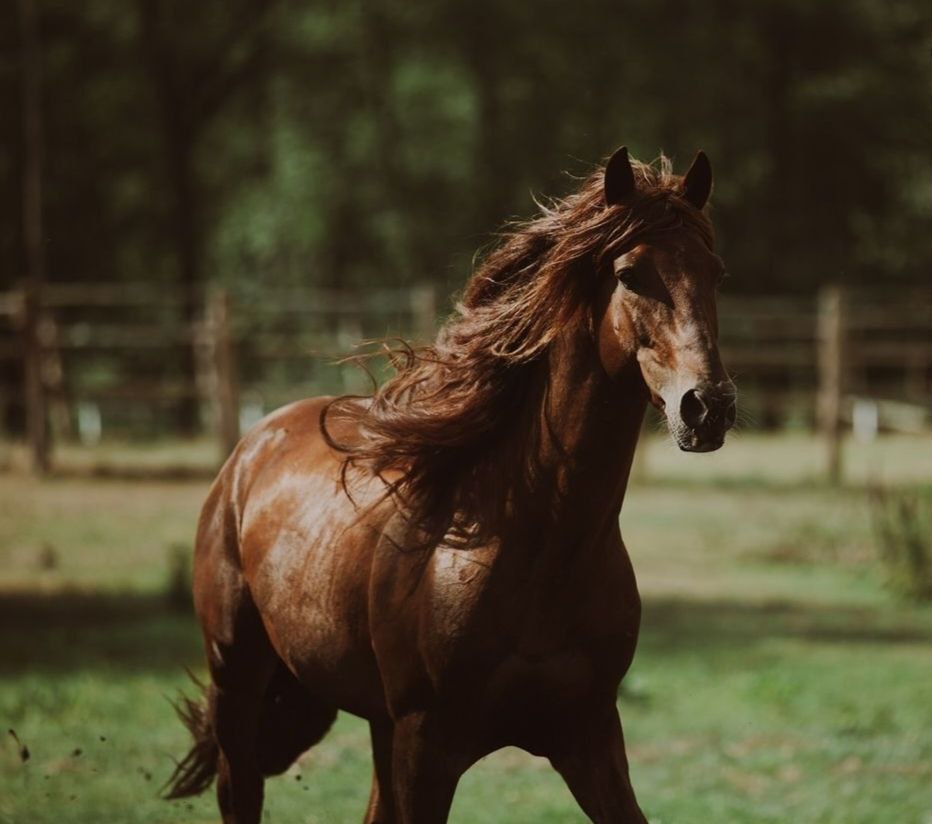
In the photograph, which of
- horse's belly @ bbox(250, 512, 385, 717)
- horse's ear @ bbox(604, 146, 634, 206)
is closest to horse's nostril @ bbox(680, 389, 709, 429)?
horse's ear @ bbox(604, 146, 634, 206)

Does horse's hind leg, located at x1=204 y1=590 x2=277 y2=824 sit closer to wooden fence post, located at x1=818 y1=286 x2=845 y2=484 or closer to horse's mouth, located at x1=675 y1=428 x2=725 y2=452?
horse's mouth, located at x1=675 y1=428 x2=725 y2=452

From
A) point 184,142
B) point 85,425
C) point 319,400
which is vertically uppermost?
point 184,142

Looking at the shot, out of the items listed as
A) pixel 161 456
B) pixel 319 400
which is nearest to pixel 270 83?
pixel 161 456

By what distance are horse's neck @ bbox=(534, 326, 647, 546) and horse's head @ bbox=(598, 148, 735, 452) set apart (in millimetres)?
82

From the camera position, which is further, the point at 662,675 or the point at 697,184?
the point at 662,675

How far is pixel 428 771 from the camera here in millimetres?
3582

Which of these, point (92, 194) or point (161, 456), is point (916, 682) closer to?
point (161, 456)

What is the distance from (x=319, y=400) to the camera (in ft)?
16.6

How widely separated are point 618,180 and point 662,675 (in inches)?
245

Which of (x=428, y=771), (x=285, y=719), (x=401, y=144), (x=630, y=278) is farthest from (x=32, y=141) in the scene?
(x=630, y=278)

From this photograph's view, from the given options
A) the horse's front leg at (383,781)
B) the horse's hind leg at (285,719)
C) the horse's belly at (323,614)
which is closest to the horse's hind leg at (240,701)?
the horse's hind leg at (285,719)

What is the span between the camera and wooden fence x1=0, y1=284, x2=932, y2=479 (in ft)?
61.0

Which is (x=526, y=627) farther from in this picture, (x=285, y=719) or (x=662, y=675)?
(x=662, y=675)

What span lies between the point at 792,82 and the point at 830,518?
21.5 m
